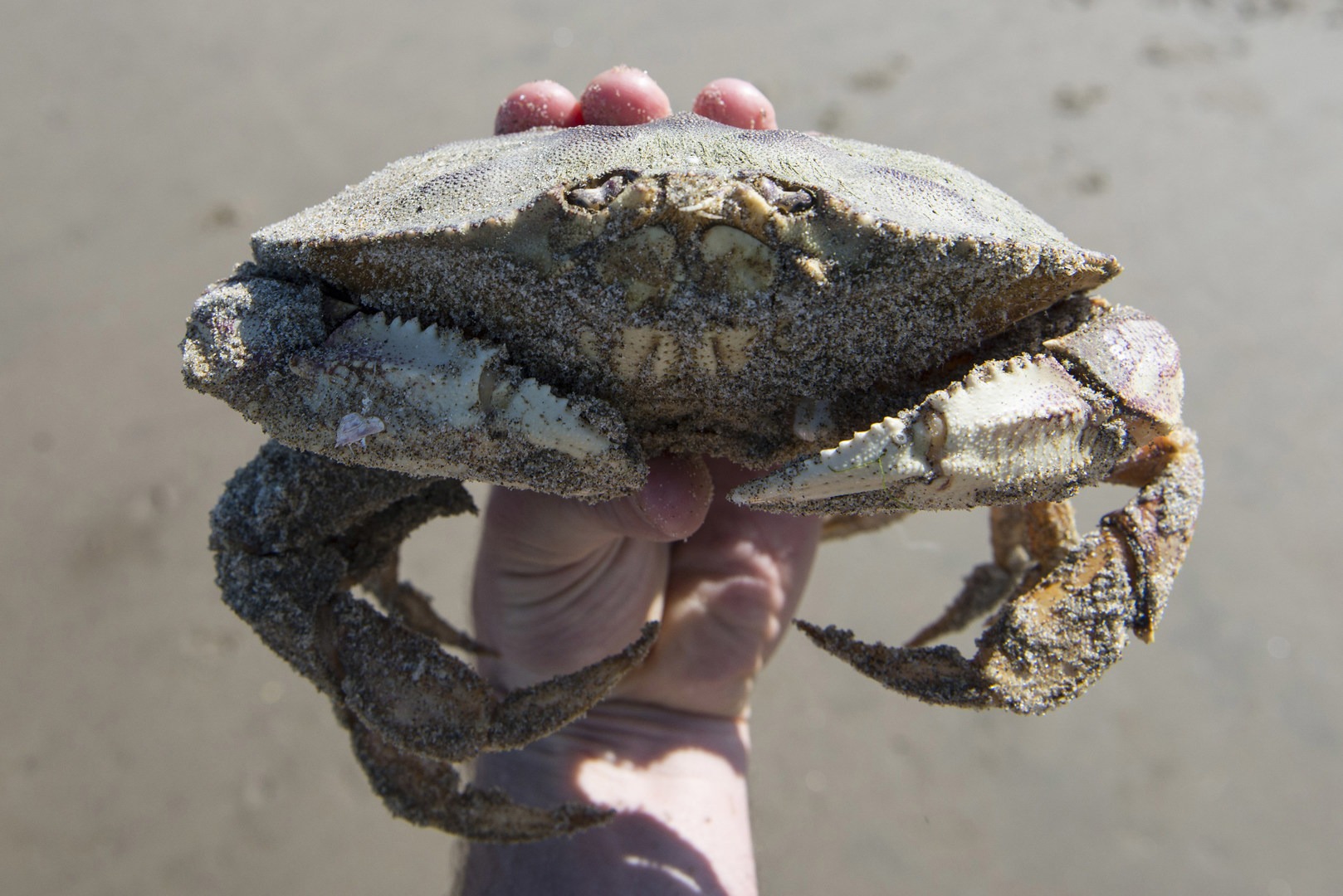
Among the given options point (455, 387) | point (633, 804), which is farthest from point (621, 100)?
point (633, 804)

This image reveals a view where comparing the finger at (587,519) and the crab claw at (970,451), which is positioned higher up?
the crab claw at (970,451)

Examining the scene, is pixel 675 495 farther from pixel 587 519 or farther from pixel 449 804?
pixel 449 804

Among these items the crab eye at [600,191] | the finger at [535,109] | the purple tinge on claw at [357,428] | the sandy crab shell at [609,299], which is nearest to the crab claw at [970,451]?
the sandy crab shell at [609,299]

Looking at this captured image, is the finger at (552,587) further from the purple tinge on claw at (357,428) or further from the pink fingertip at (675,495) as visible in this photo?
the purple tinge on claw at (357,428)

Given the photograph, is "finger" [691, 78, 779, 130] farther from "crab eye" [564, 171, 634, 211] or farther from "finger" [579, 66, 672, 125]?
"crab eye" [564, 171, 634, 211]

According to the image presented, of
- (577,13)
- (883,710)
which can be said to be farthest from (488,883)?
(577,13)
